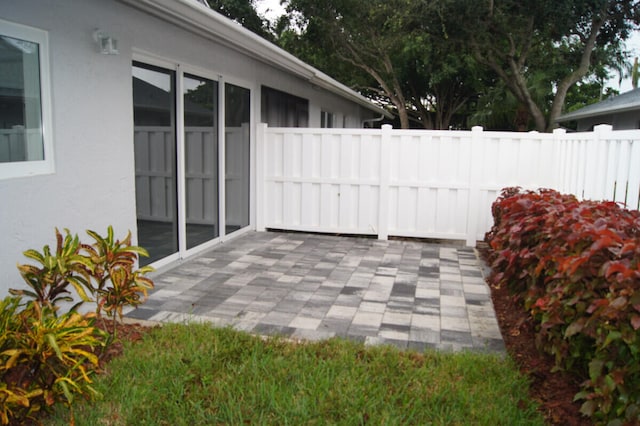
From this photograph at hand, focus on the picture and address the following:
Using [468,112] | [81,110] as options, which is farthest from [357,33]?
[81,110]

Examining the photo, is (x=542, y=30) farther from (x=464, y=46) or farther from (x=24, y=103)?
(x=24, y=103)

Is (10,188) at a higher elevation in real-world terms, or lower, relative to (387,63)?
lower

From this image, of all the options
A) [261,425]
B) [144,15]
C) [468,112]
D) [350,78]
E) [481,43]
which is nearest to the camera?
[261,425]

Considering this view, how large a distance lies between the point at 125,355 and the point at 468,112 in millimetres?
25394

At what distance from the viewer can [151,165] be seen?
5.37 m

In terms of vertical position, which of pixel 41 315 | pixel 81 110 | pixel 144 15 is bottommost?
pixel 41 315

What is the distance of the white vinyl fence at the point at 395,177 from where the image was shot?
7387 mm

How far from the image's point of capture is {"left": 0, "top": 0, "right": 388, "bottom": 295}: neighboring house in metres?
3.63

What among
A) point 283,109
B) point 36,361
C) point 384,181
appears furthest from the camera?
point 283,109

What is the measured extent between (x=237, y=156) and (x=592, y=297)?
5679mm

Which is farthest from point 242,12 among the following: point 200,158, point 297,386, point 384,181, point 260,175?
point 297,386

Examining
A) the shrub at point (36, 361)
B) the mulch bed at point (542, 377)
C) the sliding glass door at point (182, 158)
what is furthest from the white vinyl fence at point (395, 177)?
the shrub at point (36, 361)

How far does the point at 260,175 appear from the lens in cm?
808

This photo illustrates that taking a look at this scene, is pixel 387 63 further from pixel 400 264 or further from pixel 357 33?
pixel 400 264
